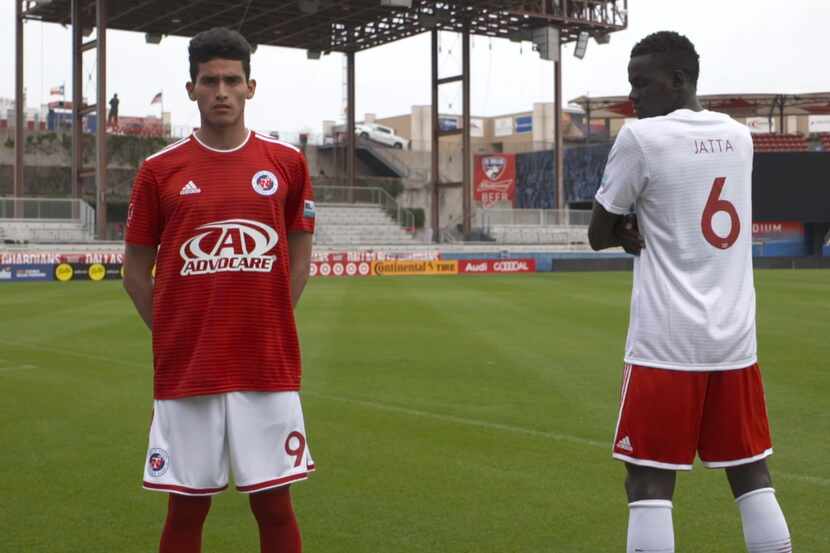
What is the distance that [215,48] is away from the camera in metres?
3.79

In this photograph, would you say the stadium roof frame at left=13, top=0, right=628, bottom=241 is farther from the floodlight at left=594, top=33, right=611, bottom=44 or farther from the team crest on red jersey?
the team crest on red jersey

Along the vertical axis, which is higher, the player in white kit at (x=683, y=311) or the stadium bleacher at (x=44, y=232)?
the stadium bleacher at (x=44, y=232)

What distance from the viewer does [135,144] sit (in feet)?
186

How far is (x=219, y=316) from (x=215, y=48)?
0.99 metres

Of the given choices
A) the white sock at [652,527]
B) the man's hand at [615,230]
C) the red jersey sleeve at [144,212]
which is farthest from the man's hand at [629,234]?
the red jersey sleeve at [144,212]

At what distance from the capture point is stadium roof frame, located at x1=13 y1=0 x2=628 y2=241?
4550 cm

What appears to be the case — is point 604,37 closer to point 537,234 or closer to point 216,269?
point 537,234

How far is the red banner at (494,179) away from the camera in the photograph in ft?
191

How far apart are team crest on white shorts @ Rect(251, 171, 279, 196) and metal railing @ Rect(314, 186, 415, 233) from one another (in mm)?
49637

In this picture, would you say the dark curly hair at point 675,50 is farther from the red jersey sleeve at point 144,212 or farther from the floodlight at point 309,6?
the floodlight at point 309,6

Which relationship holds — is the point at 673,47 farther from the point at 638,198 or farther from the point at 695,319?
the point at 695,319

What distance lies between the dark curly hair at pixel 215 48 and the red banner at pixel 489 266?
40.7 m

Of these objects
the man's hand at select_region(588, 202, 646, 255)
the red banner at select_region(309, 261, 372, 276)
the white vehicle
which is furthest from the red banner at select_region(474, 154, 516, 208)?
the man's hand at select_region(588, 202, 646, 255)

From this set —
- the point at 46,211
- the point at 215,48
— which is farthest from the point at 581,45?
the point at 215,48
